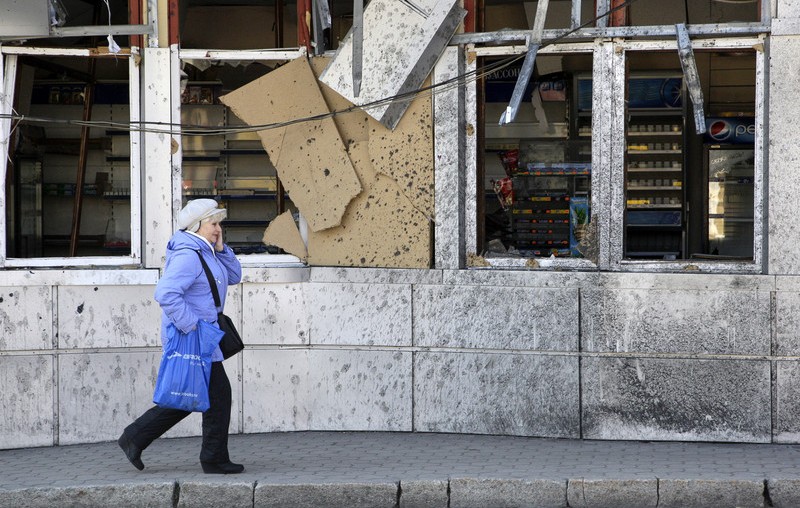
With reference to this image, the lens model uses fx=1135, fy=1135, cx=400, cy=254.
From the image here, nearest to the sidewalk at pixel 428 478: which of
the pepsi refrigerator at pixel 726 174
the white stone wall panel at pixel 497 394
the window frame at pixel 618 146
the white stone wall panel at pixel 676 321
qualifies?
the white stone wall panel at pixel 497 394

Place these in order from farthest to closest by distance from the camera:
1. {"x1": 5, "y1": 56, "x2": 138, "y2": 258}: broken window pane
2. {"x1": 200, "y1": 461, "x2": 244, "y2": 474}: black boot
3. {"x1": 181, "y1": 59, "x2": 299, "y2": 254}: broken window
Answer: {"x1": 5, "y1": 56, "x2": 138, "y2": 258}: broken window pane
{"x1": 181, "y1": 59, "x2": 299, "y2": 254}: broken window
{"x1": 200, "y1": 461, "x2": 244, "y2": 474}: black boot

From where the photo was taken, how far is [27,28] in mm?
8492

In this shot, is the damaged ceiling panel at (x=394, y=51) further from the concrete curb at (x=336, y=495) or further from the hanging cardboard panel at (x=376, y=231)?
the concrete curb at (x=336, y=495)

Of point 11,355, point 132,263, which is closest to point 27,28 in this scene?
point 132,263

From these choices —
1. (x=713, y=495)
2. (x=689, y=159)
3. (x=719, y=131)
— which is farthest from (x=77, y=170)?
(x=713, y=495)

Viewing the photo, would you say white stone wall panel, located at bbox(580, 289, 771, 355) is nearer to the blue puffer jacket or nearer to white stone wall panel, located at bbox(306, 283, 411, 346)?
white stone wall panel, located at bbox(306, 283, 411, 346)

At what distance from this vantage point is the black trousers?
7066 millimetres

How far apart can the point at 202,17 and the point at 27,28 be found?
6.54ft

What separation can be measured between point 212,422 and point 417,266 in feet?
7.26

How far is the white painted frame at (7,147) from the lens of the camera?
340 inches

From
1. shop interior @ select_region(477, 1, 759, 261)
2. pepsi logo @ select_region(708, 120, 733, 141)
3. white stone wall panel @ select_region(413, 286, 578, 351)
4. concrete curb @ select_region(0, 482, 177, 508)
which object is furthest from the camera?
pepsi logo @ select_region(708, 120, 733, 141)

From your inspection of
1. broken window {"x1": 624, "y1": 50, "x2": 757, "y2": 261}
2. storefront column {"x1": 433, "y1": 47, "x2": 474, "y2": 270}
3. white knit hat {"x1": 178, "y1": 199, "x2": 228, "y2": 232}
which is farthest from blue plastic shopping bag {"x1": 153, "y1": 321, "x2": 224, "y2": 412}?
broken window {"x1": 624, "y1": 50, "x2": 757, "y2": 261}

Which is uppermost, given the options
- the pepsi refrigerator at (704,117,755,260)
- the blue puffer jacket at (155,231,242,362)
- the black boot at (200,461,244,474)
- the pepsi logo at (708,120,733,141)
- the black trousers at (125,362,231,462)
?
the pepsi logo at (708,120,733,141)

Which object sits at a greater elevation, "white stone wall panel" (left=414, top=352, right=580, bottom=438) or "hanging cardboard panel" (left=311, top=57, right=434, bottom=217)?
"hanging cardboard panel" (left=311, top=57, right=434, bottom=217)
